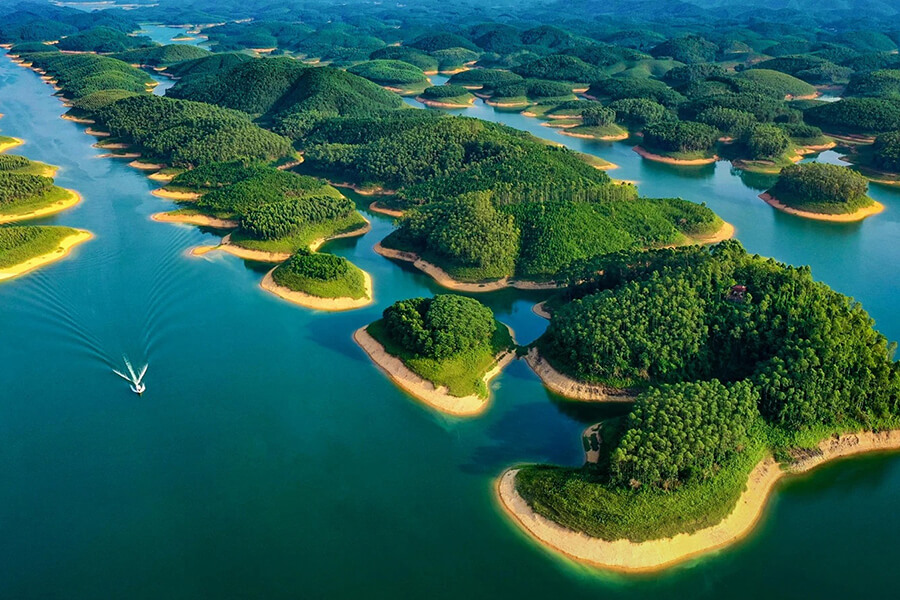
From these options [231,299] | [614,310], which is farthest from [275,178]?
[614,310]

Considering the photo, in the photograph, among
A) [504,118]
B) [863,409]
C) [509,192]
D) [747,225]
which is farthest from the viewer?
[504,118]

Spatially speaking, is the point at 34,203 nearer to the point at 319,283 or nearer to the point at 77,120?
the point at 319,283

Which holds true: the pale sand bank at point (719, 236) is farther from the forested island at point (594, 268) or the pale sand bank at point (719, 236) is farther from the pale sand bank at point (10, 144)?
the pale sand bank at point (10, 144)

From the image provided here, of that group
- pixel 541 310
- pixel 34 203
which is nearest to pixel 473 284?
pixel 541 310

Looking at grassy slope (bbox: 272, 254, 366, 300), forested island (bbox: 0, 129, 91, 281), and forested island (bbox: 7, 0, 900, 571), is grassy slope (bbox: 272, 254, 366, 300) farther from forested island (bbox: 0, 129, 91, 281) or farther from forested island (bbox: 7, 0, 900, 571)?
forested island (bbox: 0, 129, 91, 281)

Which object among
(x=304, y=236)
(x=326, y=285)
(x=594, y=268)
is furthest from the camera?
(x=304, y=236)

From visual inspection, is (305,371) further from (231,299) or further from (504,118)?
(504,118)
